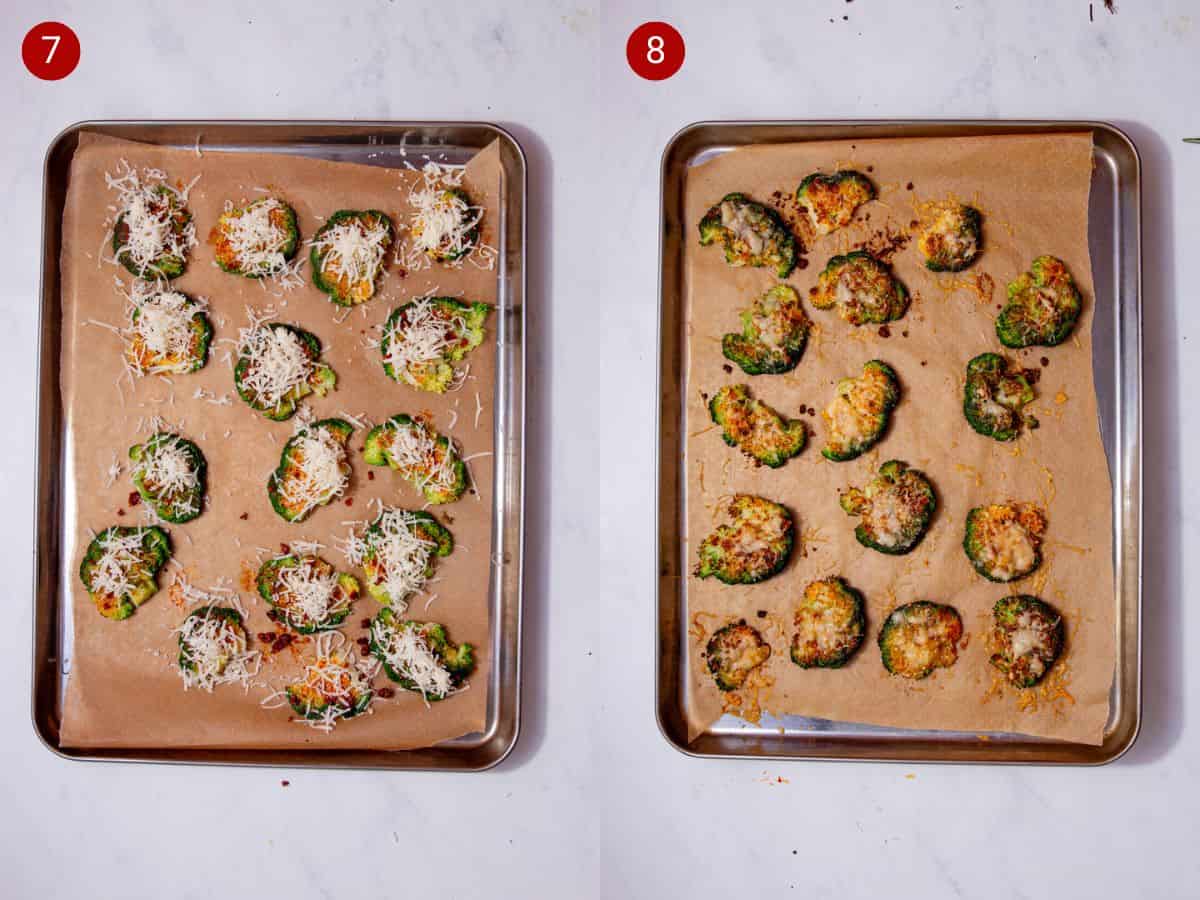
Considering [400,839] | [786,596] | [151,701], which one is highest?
[786,596]

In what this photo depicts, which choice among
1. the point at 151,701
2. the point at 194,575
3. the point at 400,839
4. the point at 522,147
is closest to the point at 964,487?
the point at 522,147

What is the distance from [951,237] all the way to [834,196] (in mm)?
330

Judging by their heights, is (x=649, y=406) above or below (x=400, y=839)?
above

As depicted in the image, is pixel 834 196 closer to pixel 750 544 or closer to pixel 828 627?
pixel 750 544

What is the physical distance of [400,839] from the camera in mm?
2334

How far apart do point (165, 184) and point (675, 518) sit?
172 centimetres

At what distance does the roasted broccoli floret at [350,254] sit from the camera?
7.36ft

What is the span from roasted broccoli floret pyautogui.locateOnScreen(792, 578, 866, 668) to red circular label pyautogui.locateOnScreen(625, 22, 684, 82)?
1516mm

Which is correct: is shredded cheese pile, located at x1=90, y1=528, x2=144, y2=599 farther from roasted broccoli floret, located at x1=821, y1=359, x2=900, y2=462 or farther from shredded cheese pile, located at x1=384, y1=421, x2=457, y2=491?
roasted broccoli floret, located at x1=821, y1=359, x2=900, y2=462

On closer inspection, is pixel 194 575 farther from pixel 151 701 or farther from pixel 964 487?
pixel 964 487

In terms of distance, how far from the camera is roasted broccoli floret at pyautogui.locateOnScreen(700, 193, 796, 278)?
223 cm

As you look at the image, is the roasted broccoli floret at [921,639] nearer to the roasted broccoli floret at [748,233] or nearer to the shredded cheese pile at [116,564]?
the roasted broccoli floret at [748,233]

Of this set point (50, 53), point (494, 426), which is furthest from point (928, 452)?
point (50, 53)

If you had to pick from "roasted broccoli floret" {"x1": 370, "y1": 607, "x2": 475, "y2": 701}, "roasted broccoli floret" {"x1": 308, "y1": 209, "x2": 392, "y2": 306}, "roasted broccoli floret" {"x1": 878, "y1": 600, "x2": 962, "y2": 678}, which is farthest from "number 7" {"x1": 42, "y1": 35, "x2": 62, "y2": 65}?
"roasted broccoli floret" {"x1": 878, "y1": 600, "x2": 962, "y2": 678}
